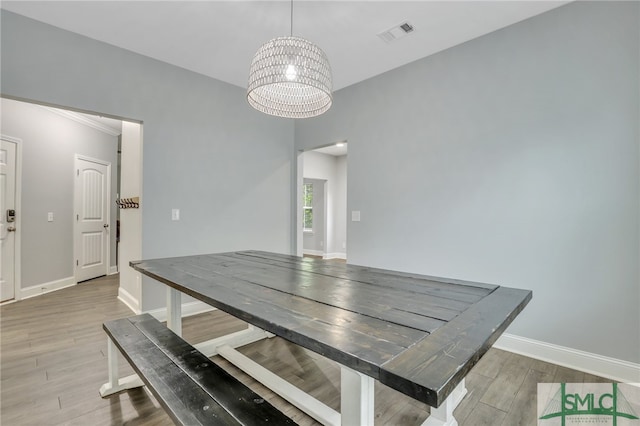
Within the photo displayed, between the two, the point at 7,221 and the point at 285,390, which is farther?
the point at 7,221

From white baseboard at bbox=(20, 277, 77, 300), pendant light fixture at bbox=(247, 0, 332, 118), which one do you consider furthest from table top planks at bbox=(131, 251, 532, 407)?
white baseboard at bbox=(20, 277, 77, 300)

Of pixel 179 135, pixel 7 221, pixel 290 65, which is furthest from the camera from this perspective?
pixel 7 221

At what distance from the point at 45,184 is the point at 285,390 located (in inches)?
180

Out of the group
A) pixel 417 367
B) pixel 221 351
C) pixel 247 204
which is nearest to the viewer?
pixel 417 367

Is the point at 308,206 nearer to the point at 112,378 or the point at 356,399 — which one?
the point at 112,378

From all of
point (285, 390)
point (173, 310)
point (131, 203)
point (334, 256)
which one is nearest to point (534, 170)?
point (285, 390)

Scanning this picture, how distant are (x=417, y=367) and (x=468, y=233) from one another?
2286mm

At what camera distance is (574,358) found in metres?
2.18

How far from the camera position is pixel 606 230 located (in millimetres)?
2076

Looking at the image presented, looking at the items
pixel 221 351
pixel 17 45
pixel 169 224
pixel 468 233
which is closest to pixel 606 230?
pixel 468 233

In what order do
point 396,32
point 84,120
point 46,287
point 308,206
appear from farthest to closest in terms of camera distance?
1. point 308,206
2. point 84,120
3. point 46,287
4. point 396,32

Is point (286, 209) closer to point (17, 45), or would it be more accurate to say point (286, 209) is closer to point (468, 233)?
point (468, 233)

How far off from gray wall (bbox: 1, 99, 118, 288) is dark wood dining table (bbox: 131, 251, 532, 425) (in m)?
3.28

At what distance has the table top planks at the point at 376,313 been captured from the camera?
2.44ft
